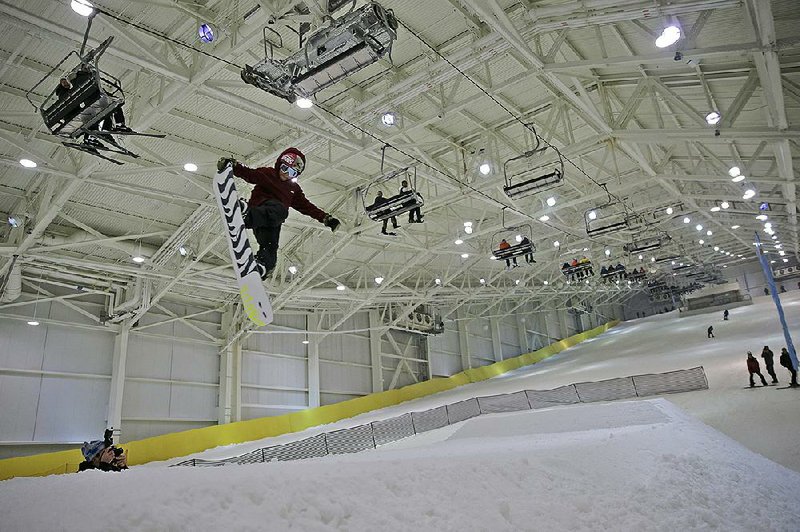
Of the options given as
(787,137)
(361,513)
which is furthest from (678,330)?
(361,513)

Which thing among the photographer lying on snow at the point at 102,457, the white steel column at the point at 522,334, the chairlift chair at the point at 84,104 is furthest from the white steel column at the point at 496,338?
the chairlift chair at the point at 84,104

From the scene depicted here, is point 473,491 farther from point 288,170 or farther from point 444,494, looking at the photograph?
point 288,170

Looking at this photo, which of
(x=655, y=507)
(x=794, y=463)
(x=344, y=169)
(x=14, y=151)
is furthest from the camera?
(x=344, y=169)

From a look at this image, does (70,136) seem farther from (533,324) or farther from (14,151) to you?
(533,324)

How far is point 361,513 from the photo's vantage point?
382 cm

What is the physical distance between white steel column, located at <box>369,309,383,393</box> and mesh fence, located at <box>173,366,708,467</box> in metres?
11.1

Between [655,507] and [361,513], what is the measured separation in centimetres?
327

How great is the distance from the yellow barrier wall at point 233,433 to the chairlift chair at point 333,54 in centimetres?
1484

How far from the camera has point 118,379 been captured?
19.0 meters

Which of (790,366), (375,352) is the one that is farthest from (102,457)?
(375,352)

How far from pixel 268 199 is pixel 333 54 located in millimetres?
2512

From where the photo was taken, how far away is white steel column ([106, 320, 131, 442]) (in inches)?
728

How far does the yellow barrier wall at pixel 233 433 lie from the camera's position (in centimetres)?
1538

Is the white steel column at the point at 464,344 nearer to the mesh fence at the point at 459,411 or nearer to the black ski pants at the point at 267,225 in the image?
the mesh fence at the point at 459,411
